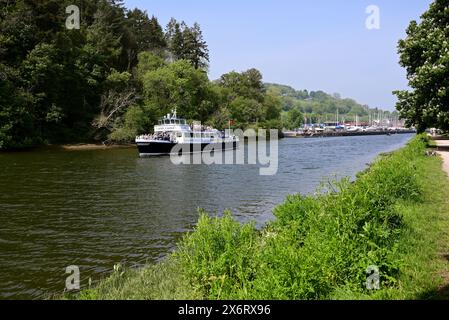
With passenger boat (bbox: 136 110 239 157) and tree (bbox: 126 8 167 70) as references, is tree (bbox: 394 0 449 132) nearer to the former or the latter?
passenger boat (bbox: 136 110 239 157)

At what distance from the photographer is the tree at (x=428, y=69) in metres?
40.2

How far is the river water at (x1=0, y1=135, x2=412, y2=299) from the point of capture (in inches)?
554

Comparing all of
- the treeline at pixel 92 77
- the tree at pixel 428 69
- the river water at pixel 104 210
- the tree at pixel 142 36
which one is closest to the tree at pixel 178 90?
the treeline at pixel 92 77

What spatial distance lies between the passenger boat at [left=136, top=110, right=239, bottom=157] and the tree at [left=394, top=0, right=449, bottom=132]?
31.3 meters

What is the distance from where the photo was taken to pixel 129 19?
375 feet

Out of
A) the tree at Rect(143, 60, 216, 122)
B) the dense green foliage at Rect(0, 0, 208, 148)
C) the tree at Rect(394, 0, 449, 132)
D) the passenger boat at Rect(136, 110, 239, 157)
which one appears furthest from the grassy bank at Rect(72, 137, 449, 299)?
the tree at Rect(143, 60, 216, 122)

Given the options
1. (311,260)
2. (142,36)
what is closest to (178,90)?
(142,36)

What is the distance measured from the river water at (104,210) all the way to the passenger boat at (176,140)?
1664cm

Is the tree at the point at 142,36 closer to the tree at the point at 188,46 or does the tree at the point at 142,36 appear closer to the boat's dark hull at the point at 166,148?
the tree at the point at 188,46

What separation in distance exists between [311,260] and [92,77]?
281 ft

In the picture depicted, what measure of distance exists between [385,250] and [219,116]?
338ft

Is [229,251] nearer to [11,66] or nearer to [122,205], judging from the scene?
[122,205]
